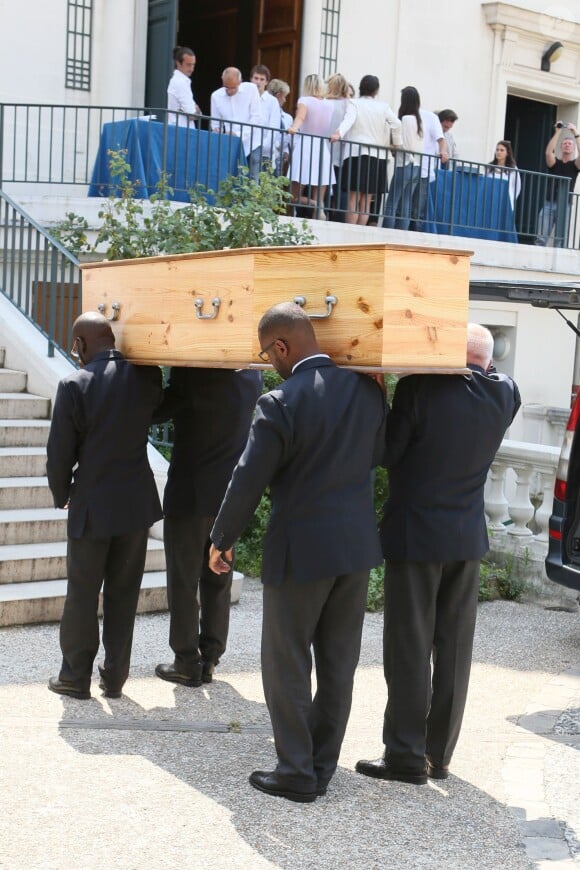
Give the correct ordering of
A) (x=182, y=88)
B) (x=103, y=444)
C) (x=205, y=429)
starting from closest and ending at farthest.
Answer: (x=103, y=444)
(x=205, y=429)
(x=182, y=88)

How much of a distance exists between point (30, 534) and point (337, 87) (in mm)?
7269

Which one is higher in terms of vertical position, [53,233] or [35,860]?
[53,233]

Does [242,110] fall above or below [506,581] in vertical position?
above

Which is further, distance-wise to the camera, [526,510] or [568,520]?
[526,510]

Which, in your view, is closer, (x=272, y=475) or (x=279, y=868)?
(x=279, y=868)

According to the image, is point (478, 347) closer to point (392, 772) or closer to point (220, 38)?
point (392, 772)

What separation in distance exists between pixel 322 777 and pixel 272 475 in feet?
3.89

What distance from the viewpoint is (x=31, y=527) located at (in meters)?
7.84

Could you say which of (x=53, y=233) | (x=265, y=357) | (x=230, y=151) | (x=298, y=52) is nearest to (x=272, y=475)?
(x=265, y=357)

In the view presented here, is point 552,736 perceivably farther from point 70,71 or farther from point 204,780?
point 70,71

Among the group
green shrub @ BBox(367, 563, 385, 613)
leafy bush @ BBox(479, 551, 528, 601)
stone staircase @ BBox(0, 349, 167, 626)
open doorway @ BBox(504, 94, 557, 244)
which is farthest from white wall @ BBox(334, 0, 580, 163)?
green shrub @ BBox(367, 563, 385, 613)

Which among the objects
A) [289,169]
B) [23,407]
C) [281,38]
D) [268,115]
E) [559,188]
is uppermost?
[281,38]

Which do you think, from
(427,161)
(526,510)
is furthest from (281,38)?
(526,510)

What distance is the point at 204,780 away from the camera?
4.93 metres
